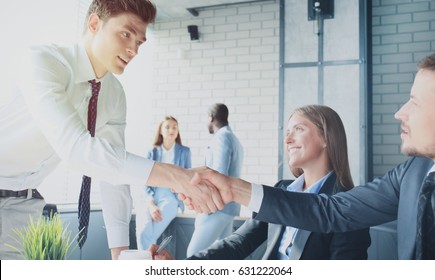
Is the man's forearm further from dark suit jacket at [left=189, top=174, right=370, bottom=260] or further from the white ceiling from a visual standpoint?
the white ceiling

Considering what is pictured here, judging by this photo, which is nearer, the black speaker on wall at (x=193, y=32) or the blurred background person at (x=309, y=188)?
the blurred background person at (x=309, y=188)

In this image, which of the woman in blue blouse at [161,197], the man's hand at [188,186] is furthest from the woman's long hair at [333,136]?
the woman in blue blouse at [161,197]

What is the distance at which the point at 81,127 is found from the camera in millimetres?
1396

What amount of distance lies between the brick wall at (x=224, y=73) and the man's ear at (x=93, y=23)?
29 cm

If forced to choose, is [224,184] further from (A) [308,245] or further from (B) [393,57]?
(B) [393,57]

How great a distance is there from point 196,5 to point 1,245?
119 centimetres

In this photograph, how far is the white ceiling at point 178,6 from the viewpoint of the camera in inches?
72.8

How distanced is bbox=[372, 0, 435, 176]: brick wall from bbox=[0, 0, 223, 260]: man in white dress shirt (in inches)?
29.6

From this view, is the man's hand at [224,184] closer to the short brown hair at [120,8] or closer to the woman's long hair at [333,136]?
the woman's long hair at [333,136]

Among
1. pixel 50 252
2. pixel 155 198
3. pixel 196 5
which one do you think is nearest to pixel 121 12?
pixel 196 5

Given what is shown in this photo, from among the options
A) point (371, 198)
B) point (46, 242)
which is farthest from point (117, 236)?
point (371, 198)

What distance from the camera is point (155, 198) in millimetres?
1826

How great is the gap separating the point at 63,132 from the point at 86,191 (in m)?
0.31
